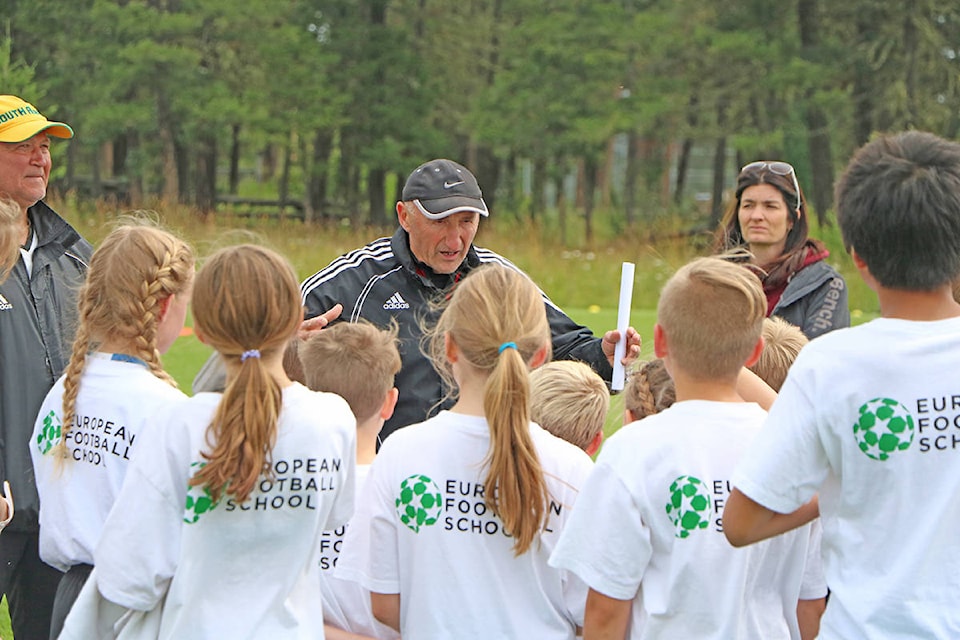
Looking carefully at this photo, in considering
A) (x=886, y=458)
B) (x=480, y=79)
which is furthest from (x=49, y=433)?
(x=480, y=79)

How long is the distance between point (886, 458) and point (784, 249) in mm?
2533

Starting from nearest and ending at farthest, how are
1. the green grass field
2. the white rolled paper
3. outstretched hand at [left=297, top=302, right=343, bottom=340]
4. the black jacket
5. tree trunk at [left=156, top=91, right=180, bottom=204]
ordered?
the white rolled paper
outstretched hand at [left=297, top=302, right=343, bottom=340]
the black jacket
the green grass field
tree trunk at [left=156, top=91, right=180, bottom=204]

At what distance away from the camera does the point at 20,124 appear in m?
4.18

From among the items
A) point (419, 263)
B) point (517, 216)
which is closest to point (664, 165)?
point (517, 216)

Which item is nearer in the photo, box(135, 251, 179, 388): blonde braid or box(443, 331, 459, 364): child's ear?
box(443, 331, 459, 364): child's ear

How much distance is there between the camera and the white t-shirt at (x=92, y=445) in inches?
118

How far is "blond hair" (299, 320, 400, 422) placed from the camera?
3.19 m

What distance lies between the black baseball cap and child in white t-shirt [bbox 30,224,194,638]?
4.54 ft

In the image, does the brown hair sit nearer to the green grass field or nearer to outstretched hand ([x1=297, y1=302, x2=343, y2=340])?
outstretched hand ([x1=297, y1=302, x2=343, y2=340])

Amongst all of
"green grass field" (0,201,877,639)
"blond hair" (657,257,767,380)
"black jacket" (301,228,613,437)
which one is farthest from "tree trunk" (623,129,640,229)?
"blond hair" (657,257,767,380)

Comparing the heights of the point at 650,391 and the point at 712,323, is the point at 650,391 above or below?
below

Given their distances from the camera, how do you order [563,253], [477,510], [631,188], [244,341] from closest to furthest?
[244,341] → [477,510] → [563,253] → [631,188]

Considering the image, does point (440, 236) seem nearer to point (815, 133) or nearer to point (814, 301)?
point (814, 301)

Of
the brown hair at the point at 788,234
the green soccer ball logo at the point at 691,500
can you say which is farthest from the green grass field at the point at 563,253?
the green soccer ball logo at the point at 691,500
